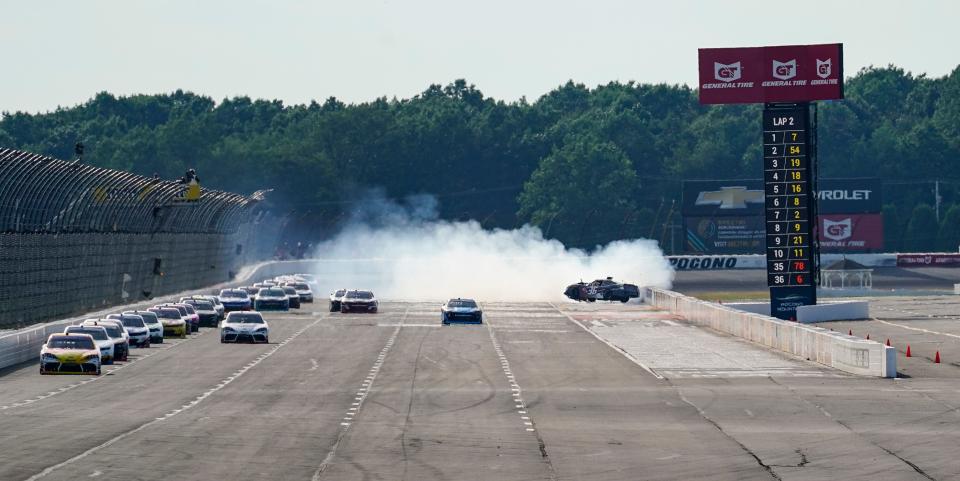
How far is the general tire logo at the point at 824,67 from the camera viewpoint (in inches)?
2383

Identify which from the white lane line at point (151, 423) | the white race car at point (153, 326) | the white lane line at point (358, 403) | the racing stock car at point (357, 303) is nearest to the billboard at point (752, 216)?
the racing stock car at point (357, 303)

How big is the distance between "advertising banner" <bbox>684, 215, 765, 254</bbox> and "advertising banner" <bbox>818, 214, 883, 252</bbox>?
538 centimetres

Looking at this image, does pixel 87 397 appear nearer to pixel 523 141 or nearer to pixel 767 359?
pixel 767 359

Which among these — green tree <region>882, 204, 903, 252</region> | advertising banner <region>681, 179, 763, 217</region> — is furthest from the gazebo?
green tree <region>882, 204, 903, 252</region>

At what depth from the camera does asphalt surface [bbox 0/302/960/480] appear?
81.3 ft

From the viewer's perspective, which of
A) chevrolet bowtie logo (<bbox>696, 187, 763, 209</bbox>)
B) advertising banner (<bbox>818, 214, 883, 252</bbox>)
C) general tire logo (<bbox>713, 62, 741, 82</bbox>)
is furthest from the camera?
advertising banner (<bbox>818, 214, 883, 252</bbox>)

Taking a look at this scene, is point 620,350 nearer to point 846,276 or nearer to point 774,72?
point 774,72

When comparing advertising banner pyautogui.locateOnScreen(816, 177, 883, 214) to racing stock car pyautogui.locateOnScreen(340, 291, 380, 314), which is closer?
racing stock car pyautogui.locateOnScreen(340, 291, 380, 314)

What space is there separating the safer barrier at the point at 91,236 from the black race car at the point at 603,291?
20629 millimetres

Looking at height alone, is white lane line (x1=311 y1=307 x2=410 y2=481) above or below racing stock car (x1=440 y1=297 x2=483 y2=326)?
below

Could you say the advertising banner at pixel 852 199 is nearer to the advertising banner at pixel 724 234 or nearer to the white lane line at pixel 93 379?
the advertising banner at pixel 724 234

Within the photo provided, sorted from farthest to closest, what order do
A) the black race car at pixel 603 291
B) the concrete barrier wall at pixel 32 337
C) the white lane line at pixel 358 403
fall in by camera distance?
the black race car at pixel 603 291 → the concrete barrier wall at pixel 32 337 → the white lane line at pixel 358 403

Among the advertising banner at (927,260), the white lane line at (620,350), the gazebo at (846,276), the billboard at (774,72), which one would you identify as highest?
the billboard at (774,72)

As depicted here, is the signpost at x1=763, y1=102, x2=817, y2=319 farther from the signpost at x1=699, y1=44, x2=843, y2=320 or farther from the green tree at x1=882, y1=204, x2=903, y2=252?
the green tree at x1=882, y1=204, x2=903, y2=252
